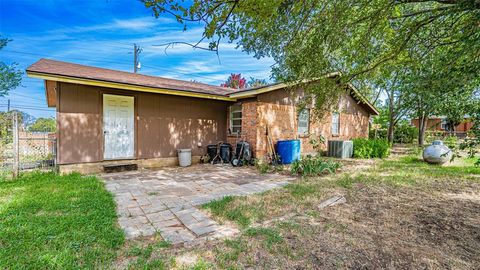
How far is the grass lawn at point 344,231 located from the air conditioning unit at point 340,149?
5.21m

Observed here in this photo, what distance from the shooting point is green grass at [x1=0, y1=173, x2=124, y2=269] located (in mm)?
2160

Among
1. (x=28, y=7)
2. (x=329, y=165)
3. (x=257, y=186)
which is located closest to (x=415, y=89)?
(x=257, y=186)

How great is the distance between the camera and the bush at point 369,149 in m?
10.6

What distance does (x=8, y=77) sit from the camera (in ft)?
39.8

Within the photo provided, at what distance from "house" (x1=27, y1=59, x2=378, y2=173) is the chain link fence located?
577mm

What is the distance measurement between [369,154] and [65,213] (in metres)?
11.5

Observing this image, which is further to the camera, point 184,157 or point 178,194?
point 184,157

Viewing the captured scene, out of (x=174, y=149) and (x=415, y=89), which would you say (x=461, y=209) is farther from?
(x=174, y=149)

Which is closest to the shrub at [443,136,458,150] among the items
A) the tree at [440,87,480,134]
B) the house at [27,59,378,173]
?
the tree at [440,87,480,134]

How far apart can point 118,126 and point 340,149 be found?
913cm

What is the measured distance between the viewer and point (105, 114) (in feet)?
21.9

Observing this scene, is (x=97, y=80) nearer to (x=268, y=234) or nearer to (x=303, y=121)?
→ (x=268, y=234)

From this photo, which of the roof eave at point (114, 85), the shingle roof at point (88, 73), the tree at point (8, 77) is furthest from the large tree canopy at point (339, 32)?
the tree at point (8, 77)

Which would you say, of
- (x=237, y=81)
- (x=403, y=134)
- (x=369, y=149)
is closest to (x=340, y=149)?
(x=369, y=149)
